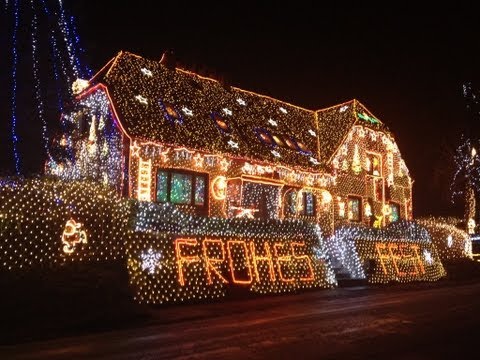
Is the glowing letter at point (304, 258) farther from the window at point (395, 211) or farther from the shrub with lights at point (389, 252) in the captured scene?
the window at point (395, 211)

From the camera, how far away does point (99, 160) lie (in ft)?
63.2

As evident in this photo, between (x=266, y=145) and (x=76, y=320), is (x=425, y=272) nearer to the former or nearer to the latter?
(x=266, y=145)

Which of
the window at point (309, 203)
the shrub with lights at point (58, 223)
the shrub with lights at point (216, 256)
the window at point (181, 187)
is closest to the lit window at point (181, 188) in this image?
the window at point (181, 187)

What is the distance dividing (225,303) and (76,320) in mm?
4863

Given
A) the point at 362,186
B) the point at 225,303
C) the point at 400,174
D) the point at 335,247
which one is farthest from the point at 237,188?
the point at 400,174

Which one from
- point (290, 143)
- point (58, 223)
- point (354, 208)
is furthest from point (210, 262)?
point (354, 208)

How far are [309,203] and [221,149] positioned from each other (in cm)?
641

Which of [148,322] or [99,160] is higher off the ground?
[99,160]

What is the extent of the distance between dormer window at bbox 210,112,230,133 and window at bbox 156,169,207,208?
256 cm

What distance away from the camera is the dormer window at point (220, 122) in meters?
21.6

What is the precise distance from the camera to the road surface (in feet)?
25.8

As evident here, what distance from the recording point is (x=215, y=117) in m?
21.9

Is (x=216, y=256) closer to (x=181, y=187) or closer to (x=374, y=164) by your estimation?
(x=181, y=187)

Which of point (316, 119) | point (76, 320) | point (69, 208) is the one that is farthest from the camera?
point (316, 119)
